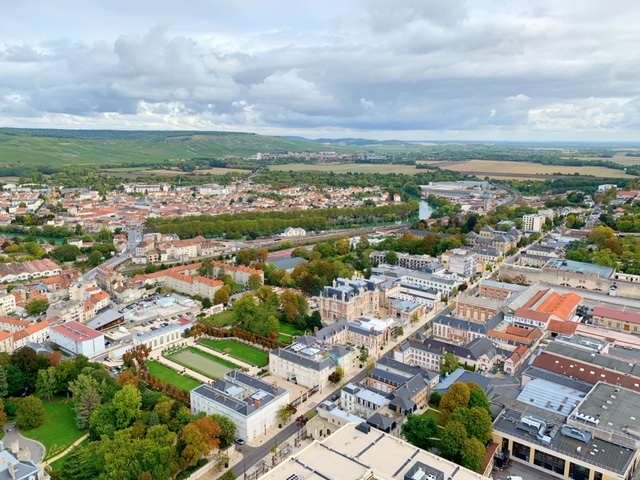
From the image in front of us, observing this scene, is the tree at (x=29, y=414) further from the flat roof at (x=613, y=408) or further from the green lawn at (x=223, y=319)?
the flat roof at (x=613, y=408)

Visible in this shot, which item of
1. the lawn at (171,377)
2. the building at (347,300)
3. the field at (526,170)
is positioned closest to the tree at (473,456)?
the lawn at (171,377)

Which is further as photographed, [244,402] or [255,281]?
[255,281]

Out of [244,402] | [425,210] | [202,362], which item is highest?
[244,402]

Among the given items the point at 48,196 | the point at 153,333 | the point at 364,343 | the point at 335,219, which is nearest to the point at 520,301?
the point at 364,343

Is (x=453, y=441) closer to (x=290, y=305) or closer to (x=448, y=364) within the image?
(x=448, y=364)

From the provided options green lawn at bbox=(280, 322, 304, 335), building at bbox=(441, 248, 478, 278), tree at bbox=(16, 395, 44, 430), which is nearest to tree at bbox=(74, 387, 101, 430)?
Answer: tree at bbox=(16, 395, 44, 430)

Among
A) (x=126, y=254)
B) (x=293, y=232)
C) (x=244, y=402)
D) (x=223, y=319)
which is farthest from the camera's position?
(x=293, y=232)

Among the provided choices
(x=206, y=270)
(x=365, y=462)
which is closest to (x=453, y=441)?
(x=365, y=462)

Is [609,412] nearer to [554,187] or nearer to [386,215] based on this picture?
[386,215]
